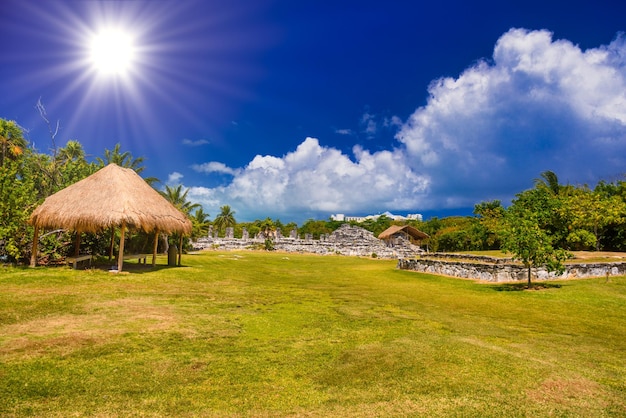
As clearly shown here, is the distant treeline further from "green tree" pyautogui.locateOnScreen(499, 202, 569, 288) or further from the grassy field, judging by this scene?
the grassy field

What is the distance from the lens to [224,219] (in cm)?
6116

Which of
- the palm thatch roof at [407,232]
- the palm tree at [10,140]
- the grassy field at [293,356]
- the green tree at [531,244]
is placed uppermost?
the palm tree at [10,140]

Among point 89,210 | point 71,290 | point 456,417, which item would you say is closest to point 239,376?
point 456,417

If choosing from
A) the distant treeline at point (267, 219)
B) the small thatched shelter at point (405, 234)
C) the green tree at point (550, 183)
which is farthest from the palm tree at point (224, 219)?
the green tree at point (550, 183)

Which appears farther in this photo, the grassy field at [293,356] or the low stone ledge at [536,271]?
the low stone ledge at [536,271]

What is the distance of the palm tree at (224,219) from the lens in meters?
60.9

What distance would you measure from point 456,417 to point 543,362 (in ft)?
8.50

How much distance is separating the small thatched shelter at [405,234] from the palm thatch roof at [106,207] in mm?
36706

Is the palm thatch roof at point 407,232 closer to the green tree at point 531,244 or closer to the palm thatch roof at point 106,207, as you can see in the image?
the green tree at point 531,244

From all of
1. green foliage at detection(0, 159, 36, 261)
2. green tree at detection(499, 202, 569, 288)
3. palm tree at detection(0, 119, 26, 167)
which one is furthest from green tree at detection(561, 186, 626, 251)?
palm tree at detection(0, 119, 26, 167)

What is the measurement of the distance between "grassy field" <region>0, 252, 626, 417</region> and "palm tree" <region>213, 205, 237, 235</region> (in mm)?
50581

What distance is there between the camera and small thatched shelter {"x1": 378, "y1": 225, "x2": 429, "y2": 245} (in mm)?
49072

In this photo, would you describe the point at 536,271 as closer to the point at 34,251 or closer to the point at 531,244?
the point at 531,244

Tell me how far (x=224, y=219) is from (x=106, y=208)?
1875 inches
